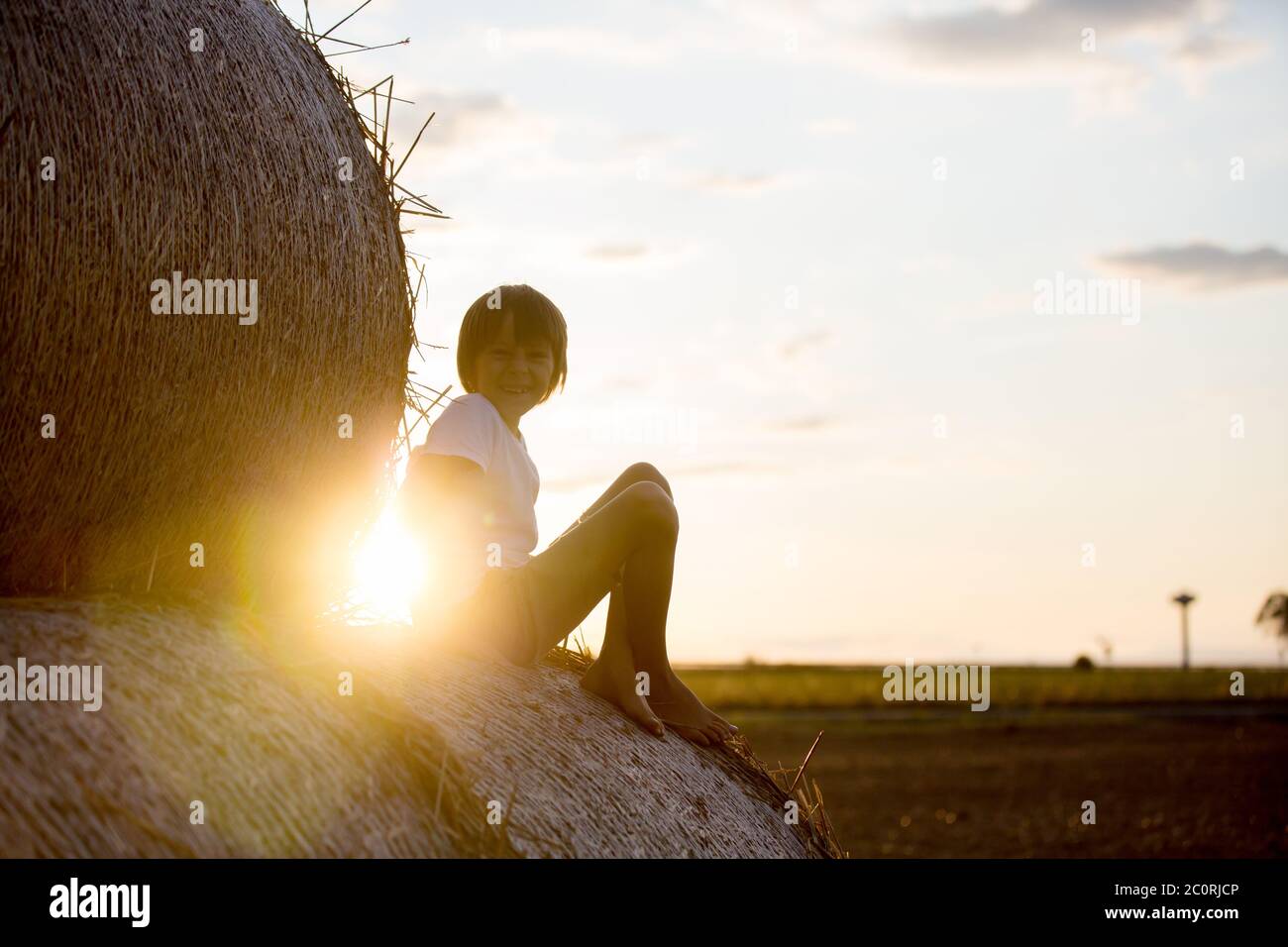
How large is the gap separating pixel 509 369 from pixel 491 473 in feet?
1.39

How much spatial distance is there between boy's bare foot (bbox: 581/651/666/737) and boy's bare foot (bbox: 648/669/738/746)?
0.12 meters

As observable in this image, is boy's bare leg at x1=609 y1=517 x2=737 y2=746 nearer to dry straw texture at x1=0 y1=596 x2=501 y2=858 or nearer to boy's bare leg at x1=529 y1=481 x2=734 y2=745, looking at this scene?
boy's bare leg at x1=529 y1=481 x2=734 y2=745

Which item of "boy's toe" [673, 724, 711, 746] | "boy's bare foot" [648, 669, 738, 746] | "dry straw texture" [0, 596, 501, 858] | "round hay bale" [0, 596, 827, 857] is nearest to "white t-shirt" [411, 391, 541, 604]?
"round hay bale" [0, 596, 827, 857]

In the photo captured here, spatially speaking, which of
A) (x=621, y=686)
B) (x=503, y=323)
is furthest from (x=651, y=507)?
(x=503, y=323)

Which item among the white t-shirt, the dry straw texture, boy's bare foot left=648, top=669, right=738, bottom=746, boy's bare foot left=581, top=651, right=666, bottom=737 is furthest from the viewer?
boy's bare foot left=648, top=669, right=738, bottom=746

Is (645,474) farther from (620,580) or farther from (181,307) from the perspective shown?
(181,307)

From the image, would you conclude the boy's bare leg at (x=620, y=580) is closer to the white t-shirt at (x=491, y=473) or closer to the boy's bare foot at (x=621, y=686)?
the boy's bare foot at (x=621, y=686)

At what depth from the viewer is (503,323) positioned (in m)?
5.18

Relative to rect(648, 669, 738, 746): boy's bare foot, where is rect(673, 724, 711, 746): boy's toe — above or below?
below

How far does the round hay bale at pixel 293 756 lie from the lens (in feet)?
10.3

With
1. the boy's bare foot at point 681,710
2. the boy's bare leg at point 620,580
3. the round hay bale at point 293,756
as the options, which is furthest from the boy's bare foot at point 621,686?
the round hay bale at point 293,756

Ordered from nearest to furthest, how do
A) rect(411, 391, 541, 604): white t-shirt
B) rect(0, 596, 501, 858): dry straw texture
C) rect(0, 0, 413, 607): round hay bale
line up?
1. rect(0, 596, 501, 858): dry straw texture
2. rect(0, 0, 413, 607): round hay bale
3. rect(411, 391, 541, 604): white t-shirt

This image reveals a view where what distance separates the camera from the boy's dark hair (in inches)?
203
